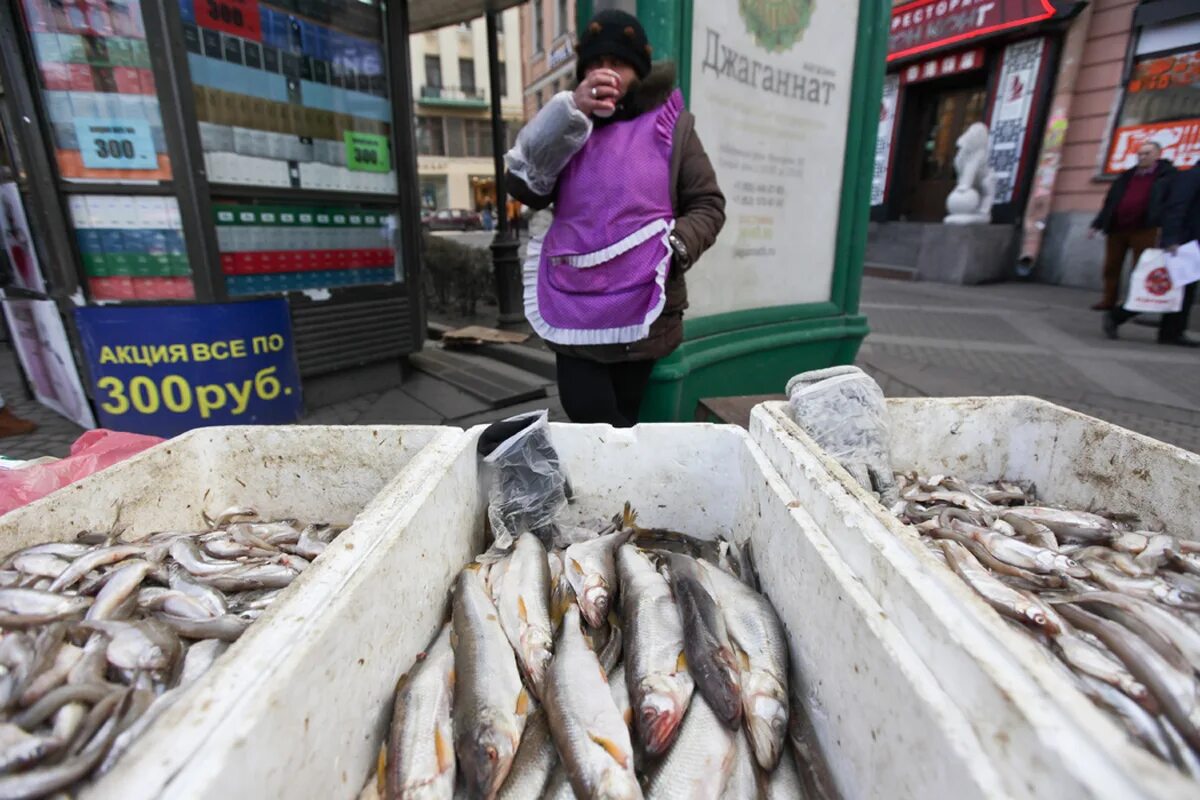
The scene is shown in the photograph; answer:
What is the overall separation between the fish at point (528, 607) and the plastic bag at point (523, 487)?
0.38 feet

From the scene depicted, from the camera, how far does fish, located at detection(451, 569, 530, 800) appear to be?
1212 mm

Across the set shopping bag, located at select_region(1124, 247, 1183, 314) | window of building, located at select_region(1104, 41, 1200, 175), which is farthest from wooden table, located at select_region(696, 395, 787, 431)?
window of building, located at select_region(1104, 41, 1200, 175)

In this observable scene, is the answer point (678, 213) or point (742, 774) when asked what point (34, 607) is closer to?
point (742, 774)

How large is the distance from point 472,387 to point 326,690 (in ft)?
14.6

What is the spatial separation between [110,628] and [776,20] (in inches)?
189

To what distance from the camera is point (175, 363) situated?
4176 mm

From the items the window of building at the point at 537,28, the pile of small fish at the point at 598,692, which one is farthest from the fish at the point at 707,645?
the window of building at the point at 537,28

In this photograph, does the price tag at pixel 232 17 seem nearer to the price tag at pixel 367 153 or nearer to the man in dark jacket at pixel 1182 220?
the price tag at pixel 367 153

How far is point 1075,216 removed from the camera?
11688 millimetres

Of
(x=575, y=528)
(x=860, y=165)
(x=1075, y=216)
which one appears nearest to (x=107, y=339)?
(x=575, y=528)

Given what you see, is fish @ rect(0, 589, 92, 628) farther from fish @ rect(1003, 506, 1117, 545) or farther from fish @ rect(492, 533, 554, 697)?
fish @ rect(1003, 506, 1117, 545)

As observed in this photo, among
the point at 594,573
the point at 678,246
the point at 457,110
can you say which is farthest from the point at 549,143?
the point at 457,110

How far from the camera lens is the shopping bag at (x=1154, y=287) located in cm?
708

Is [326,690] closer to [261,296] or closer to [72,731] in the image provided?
[72,731]
